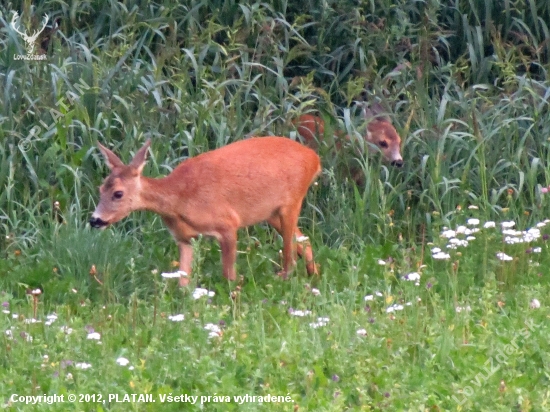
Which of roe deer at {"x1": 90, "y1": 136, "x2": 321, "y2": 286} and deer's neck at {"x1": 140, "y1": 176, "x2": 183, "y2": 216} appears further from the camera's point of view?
deer's neck at {"x1": 140, "y1": 176, "x2": 183, "y2": 216}

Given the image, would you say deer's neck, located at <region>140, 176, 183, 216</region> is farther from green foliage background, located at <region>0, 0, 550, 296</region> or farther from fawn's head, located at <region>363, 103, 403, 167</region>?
fawn's head, located at <region>363, 103, 403, 167</region>

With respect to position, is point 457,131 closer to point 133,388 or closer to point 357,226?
point 357,226

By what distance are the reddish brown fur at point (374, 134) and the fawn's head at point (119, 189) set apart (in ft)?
5.74

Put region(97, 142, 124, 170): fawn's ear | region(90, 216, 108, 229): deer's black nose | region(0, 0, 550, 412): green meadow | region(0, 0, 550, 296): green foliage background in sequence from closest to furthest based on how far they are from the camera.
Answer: region(0, 0, 550, 412): green meadow → region(90, 216, 108, 229): deer's black nose → region(97, 142, 124, 170): fawn's ear → region(0, 0, 550, 296): green foliage background

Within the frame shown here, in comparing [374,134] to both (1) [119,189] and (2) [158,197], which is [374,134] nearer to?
(2) [158,197]

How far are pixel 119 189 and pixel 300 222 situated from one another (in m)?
1.55

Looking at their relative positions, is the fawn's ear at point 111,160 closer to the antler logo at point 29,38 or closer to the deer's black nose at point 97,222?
the deer's black nose at point 97,222

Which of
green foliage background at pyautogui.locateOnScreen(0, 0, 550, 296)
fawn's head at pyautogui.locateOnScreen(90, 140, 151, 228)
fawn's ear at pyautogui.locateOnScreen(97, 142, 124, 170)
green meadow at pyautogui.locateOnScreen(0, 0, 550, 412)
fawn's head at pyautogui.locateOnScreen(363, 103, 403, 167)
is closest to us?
green meadow at pyautogui.locateOnScreen(0, 0, 550, 412)

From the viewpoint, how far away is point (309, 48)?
9.98m

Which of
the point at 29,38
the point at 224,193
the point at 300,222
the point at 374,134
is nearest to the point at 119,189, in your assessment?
the point at 224,193

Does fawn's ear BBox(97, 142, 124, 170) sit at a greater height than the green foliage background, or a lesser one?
greater

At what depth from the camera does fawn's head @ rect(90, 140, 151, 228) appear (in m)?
7.31

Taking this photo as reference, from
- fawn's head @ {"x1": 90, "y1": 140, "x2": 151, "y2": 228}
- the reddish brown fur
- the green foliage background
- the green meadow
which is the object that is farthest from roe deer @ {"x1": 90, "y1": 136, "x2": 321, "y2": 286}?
the reddish brown fur

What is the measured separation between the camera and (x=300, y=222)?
839 centimetres
